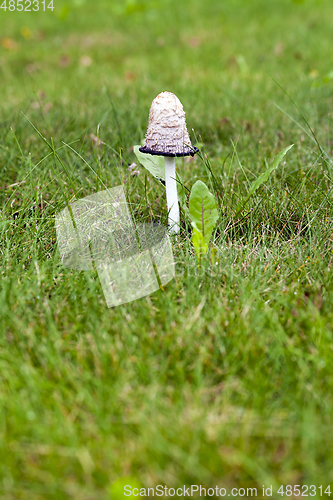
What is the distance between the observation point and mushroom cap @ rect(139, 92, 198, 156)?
6.39 feet

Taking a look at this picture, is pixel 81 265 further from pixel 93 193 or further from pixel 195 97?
pixel 195 97

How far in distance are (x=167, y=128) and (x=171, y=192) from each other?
0.34 meters

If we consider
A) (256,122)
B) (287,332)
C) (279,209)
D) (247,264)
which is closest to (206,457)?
(287,332)

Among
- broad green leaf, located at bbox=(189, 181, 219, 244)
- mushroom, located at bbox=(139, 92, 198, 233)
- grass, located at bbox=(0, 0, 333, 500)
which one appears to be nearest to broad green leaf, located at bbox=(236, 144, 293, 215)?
grass, located at bbox=(0, 0, 333, 500)

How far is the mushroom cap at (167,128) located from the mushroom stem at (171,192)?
126 mm

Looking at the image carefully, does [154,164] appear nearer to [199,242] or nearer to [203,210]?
[203,210]

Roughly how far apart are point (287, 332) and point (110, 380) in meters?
0.67

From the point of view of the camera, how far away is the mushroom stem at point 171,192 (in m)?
2.14

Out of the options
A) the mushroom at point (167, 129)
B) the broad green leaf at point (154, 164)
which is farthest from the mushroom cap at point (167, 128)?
the broad green leaf at point (154, 164)

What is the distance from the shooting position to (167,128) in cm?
196

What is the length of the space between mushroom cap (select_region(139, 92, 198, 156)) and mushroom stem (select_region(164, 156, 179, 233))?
126mm

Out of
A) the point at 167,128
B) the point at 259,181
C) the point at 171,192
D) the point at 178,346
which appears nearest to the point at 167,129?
the point at 167,128

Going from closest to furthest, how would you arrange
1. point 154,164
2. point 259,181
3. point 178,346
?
point 178,346
point 259,181
point 154,164

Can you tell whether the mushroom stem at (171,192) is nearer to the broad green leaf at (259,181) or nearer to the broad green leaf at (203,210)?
the broad green leaf at (203,210)
